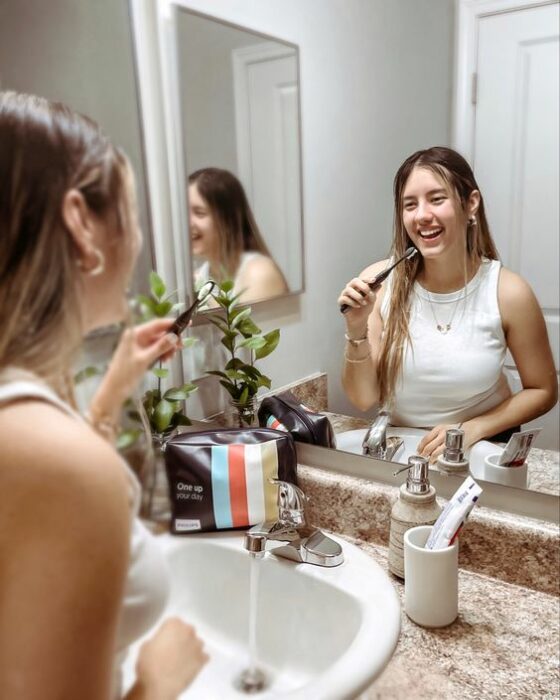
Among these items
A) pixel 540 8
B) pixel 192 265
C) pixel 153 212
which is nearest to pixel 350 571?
pixel 192 265

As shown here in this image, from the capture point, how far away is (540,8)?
69cm

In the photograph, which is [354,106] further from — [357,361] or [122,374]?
[122,374]

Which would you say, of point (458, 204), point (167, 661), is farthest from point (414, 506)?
point (167, 661)

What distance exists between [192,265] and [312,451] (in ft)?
2.07

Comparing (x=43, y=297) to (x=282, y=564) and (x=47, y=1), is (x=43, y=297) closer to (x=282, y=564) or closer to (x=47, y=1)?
(x=47, y=1)

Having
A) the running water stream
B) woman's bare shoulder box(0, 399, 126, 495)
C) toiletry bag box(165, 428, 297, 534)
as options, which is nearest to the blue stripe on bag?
toiletry bag box(165, 428, 297, 534)

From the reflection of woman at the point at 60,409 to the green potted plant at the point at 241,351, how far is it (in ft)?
1.17

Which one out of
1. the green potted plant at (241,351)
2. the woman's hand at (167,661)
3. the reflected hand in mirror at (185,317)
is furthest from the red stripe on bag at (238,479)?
the woman's hand at (167,661)

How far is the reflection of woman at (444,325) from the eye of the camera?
2.37 feet

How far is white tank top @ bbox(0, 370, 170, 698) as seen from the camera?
209 mm

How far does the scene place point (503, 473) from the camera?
0.83 meters

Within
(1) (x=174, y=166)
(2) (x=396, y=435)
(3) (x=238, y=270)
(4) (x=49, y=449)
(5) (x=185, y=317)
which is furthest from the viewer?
(2) (x=396, y=435)

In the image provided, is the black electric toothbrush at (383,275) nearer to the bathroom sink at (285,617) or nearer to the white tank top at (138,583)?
the bathroom sink at (285,617)

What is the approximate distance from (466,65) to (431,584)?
0.62 metres
